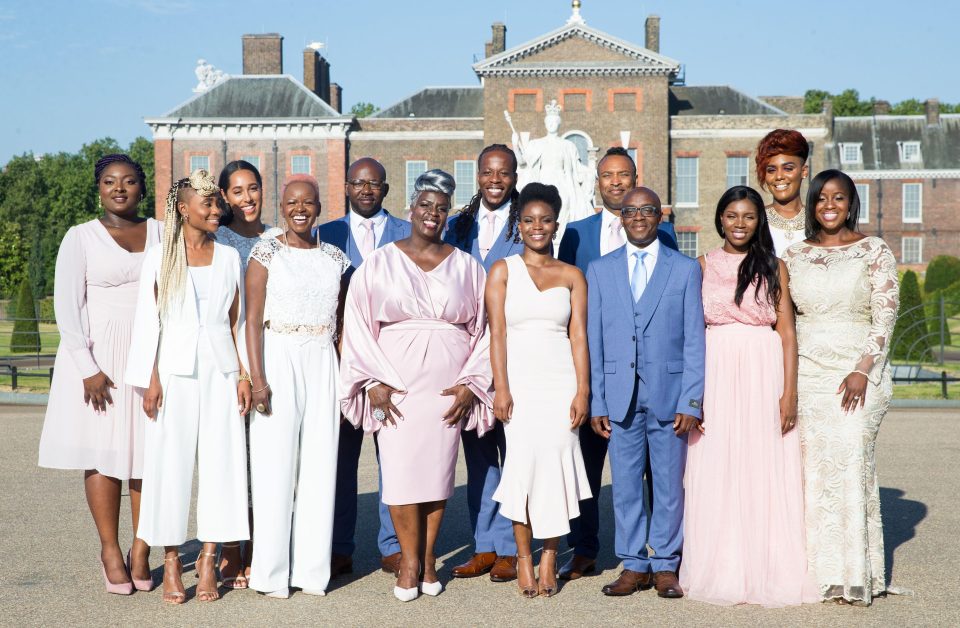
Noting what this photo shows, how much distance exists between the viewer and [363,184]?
19.9 ft

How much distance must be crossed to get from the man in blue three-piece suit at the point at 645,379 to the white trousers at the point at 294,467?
1.47 metres

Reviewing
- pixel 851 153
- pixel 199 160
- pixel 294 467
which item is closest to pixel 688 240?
pixel 851 153

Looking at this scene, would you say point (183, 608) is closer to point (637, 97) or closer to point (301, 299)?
point (301, 299)

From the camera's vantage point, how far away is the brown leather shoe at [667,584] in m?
5.14

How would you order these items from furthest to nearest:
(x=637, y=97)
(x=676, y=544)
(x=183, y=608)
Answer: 1. (x=637, y=97)
2. (x=676, y=544)
3. (x=183, y=608)

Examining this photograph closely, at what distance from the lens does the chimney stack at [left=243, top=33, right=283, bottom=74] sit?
42.9m

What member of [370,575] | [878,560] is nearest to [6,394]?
[370,575]

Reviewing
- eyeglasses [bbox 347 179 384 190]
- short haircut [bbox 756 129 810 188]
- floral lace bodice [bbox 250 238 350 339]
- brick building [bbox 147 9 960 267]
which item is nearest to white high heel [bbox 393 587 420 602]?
floral lace bodice [bbox 250 238 350 339]

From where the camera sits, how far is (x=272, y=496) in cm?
521

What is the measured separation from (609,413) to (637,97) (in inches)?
1442

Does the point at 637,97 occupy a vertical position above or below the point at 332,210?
above

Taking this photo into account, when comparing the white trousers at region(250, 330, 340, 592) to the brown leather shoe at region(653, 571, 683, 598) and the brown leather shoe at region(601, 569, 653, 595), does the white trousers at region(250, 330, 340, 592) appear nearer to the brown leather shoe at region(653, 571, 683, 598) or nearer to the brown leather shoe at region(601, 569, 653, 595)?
the brown leather shoe at region(601, 569, 653, 595)

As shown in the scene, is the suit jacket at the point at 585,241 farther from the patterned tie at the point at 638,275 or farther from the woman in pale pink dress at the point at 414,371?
the woman in pale pink dress at the point at 414,371

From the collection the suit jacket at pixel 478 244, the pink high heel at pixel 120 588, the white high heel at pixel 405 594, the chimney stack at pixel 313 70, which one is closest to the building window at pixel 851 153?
the chimney stack at pixel 313 70
